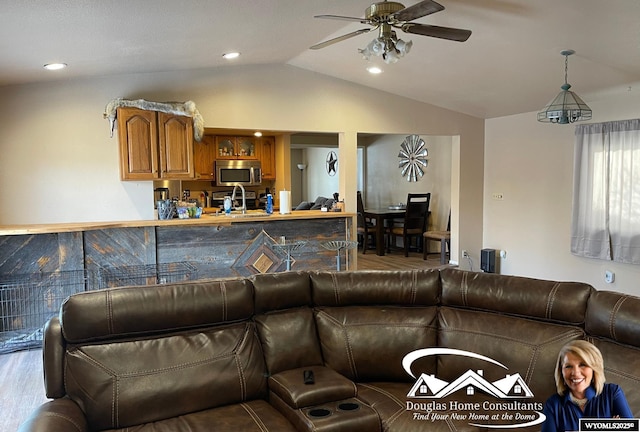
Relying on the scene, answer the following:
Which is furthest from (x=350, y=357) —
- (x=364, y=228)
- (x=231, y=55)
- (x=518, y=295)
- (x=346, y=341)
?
(x=364, y=228)

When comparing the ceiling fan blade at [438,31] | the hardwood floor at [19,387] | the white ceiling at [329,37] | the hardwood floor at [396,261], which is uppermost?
the white ceiling at [329,37]

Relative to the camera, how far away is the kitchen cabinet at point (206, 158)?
8.48 metres

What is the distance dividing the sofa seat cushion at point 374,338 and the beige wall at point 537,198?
377 centimetres

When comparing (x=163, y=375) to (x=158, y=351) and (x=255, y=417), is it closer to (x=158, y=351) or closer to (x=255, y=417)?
(x=158, y=351)

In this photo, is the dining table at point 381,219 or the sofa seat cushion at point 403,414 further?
the dining table at point 381,219

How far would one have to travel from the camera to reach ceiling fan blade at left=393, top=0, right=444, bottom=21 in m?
2.88

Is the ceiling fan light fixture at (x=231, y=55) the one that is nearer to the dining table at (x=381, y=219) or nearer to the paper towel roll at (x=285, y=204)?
the paper towel roll at (x=285, y=204)

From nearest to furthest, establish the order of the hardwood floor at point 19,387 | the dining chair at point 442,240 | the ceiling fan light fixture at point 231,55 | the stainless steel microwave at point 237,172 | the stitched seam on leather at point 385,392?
1. the stitched seam on leather at point 385,392
2. the hardwood floor at point 19,387
3. the ceiling fan light fixture at point 231,55
4. the dining chair at point 442,240
5. the stainless steel microwave at point 237,172

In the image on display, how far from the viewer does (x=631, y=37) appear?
3904mm

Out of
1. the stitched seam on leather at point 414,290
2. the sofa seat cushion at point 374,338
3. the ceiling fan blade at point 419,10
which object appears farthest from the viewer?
the ceiling fan blade at point 419,10

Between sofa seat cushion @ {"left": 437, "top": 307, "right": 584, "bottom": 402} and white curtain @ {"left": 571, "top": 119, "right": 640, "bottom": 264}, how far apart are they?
350 centimetres

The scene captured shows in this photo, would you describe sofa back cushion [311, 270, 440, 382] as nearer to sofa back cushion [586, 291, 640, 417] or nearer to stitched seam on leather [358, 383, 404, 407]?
stitched seam on leather [358, 383, 404, 407]

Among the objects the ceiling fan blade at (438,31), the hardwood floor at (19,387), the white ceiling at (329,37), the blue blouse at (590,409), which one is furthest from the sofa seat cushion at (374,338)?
the white ceiling at (329,37)

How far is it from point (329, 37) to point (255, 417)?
12.6ft
